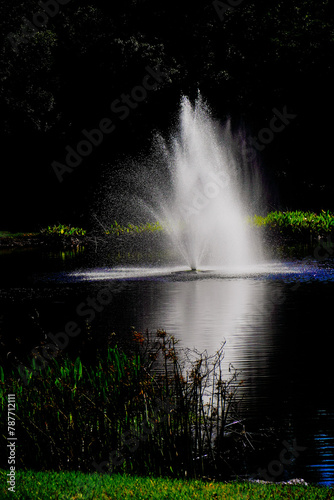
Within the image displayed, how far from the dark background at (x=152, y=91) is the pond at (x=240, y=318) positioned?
18.2 m

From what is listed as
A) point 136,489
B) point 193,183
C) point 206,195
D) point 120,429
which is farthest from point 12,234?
point 136,489

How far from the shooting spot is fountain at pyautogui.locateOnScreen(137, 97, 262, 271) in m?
24.2

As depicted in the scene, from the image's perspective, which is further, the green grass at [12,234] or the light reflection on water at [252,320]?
the green grass at [12,234]

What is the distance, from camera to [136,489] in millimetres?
4750

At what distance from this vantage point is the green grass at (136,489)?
4.64 metres

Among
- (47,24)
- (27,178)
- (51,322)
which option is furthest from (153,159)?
(51,322)

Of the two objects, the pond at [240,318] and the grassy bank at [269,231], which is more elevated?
the grassy bank at [269,231]

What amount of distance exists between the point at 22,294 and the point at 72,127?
25091 millimetres

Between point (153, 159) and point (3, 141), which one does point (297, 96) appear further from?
point (3, 141)

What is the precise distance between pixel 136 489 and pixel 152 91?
34.6 m

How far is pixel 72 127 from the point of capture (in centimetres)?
3906
